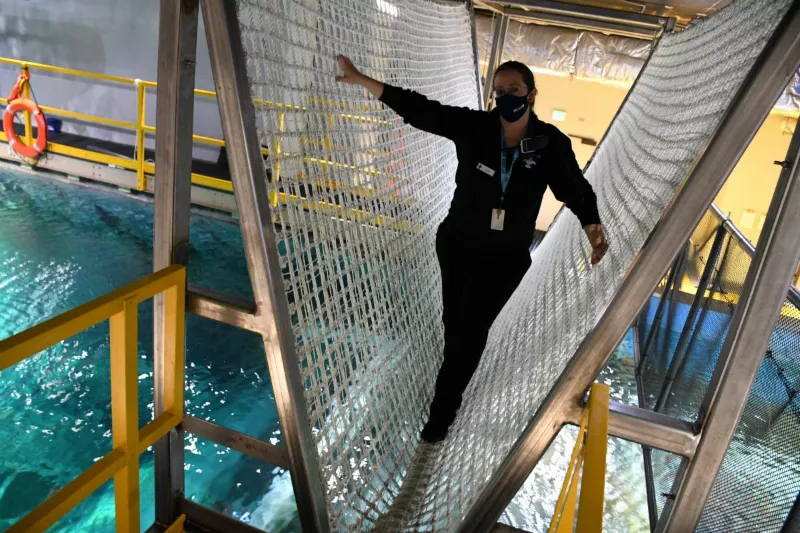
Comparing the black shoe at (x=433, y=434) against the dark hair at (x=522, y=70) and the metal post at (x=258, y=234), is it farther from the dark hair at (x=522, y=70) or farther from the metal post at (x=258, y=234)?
the dark hair at (x=522, y=70)

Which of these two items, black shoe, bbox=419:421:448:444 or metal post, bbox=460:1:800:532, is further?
black shoe, bbox=419:421:448:444

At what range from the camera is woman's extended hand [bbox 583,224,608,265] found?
6.22 feet

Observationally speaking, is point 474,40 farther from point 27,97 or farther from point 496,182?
point 27,97

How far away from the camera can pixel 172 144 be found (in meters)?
1.33

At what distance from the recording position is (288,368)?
53.6 inches

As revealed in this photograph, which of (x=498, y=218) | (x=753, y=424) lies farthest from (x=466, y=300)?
(x=753, y=424)

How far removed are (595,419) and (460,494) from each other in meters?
0.77

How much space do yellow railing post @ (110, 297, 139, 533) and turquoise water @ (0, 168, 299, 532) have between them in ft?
4.03

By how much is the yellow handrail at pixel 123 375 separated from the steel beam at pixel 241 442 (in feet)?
0.18

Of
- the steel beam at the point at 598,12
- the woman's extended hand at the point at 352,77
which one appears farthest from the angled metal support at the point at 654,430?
the steel beam at the point at 598,12

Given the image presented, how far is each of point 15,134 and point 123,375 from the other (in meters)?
7.27

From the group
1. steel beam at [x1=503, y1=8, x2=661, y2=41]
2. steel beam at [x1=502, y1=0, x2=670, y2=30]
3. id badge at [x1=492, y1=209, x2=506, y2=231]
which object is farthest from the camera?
steel beam at [x1=503, y1=8, x2=661, y2=41]

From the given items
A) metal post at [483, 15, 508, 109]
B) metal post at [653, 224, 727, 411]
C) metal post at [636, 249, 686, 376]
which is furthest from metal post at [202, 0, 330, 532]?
metal post at [483, 15, 508, 109]

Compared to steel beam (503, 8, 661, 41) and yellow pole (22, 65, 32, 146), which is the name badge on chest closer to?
steel beam (503, 8, 661, 41)
